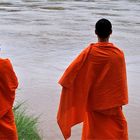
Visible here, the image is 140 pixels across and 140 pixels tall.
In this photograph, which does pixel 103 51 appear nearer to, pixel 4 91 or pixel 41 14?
pixel 4 91

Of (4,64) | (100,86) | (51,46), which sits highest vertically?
(4,64)

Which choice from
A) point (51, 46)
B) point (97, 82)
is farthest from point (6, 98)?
point (51, 46)

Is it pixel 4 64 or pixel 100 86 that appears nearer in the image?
pixel 4 64

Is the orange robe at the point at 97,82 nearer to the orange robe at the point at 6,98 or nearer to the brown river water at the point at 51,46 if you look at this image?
the orange robe at the point at 6,98

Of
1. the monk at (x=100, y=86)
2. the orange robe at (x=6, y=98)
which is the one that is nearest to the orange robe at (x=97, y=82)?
the monk at (x=100, y=86)

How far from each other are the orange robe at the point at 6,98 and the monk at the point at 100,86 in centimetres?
72

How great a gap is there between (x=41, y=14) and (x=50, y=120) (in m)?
16.1

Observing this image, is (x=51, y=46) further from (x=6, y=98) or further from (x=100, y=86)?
(x=6, y=98)

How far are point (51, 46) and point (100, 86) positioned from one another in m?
9.75

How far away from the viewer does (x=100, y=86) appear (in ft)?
18.0

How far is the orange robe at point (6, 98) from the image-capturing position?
16.0 feet

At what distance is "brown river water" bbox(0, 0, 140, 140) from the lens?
8.99 m

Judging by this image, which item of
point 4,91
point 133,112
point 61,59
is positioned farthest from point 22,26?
point 4,91

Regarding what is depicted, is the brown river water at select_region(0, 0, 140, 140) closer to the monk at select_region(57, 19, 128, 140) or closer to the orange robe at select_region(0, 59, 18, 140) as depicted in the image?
the monk at select_region(57, 19, 128, 140)
